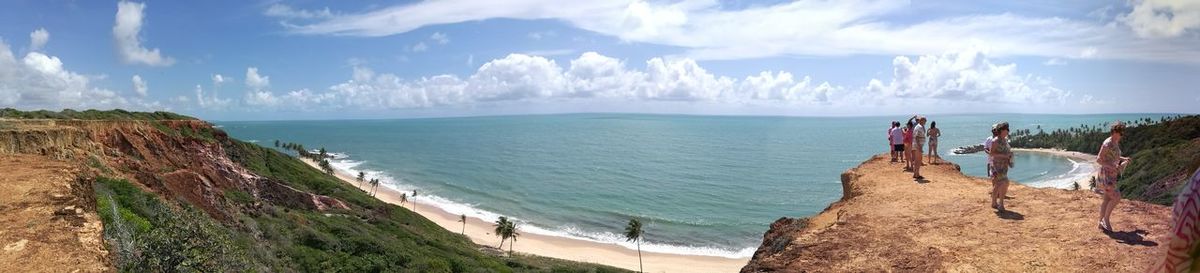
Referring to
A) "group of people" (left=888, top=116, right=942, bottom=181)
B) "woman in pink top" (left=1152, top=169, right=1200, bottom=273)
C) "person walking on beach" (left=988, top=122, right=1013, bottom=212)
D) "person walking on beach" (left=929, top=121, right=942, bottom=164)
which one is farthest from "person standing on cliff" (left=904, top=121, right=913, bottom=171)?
"woman in pink top" (left=1152, top=169, right=1200, bottom=273)

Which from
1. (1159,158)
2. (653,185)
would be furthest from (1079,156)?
(653,185)

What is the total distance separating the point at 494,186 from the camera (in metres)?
91.4

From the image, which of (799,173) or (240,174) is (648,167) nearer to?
(799,173)

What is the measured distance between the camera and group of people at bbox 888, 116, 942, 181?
15.8m

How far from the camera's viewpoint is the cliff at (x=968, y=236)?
8.49m

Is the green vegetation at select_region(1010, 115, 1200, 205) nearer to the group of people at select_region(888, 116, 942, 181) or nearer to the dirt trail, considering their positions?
the group of people at select_region(888, 116, 942, 181)

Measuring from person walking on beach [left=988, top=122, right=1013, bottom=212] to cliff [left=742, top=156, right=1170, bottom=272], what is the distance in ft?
0.96

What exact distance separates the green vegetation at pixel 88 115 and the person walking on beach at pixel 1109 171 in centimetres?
4296

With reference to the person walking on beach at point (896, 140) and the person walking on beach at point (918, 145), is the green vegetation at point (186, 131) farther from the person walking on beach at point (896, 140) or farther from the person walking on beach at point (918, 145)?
the person walking on beach at point (918, 145)

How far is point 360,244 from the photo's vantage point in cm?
3169

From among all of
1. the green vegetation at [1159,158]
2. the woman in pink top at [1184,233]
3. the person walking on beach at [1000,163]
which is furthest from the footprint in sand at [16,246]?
the green vegetation at [1159,158]

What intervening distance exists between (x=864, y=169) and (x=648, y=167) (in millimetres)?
90864

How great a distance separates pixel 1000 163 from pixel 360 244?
2871 cm

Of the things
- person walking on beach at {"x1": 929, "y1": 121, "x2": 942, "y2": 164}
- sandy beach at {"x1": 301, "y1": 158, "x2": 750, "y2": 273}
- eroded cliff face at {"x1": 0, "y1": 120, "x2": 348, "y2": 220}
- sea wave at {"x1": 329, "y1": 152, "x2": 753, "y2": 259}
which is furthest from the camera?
sea wave at {"x1": 329, "y1": 152, "x2": 753, "y2": 259}
